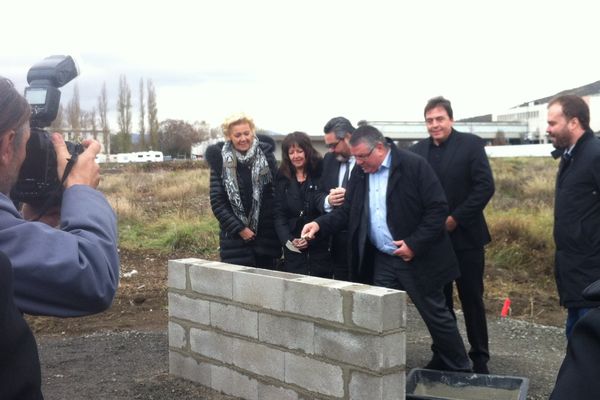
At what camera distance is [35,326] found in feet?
23.1

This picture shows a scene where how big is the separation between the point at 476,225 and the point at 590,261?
95 centimetres

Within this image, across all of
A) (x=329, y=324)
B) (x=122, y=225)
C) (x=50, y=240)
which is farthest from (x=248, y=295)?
(x=122, y=225)

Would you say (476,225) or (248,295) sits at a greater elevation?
(476,225)

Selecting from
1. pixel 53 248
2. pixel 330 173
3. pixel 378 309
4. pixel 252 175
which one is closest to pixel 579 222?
pixel 378 309

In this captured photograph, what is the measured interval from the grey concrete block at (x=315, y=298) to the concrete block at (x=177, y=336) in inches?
46.5

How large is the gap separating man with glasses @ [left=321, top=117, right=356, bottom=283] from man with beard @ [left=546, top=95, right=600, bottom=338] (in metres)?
1.52

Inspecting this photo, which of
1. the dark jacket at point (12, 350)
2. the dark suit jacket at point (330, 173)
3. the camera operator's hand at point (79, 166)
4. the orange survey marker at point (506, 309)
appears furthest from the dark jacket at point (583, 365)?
the orange survey marker at point (506, 309)

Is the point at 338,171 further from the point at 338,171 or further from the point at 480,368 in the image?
the point at 480,368

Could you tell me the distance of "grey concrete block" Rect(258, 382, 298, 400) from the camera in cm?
414

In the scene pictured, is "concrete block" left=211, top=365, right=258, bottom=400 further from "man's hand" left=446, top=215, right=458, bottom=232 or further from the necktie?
"man's hand" left=446, top=215, right=458, bottom=232

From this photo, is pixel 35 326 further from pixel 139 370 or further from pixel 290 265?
pixel 290 265

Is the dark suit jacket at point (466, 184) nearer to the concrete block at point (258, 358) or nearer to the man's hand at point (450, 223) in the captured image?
the man's hand at point (450, 223)

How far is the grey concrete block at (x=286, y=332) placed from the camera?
400cm

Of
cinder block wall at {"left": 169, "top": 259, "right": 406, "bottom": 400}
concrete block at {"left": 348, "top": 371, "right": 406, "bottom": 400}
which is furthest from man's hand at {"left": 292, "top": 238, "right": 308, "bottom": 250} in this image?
concrete block at {"left": 348, "top": 371, "right": 406, "bottom": 400}
